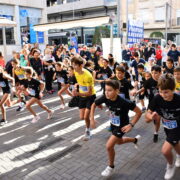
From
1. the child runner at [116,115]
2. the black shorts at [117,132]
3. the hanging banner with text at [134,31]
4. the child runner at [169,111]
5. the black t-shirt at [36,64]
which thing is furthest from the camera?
the hanging banner with text at [134,31]

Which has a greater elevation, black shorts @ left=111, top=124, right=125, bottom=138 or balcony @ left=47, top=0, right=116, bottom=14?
balcony @ left=47, top=0, right=116, bottom=14

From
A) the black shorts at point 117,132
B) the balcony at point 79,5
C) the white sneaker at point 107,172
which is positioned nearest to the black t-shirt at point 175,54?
the black shorts at point 117,132

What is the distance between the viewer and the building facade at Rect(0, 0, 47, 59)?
20.8 metres

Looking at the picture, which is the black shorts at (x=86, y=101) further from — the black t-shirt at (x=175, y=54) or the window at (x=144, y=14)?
the window at (x=144, y=14)

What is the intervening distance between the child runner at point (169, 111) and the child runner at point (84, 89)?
180 centimetres

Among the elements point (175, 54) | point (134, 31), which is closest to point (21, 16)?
point (134, 31)

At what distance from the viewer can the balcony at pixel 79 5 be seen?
138ft

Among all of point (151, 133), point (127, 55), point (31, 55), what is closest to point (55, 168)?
point (151, 133)

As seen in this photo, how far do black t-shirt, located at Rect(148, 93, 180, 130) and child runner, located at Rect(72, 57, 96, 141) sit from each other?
5.92 ft

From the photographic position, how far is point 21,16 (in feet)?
72.8

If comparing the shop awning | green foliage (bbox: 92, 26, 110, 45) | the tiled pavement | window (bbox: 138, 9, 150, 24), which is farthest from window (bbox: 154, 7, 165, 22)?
the tiled pavement

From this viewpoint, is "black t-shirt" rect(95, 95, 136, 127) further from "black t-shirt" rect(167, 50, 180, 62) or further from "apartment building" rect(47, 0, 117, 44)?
"apartment building" rect(47, 0, 117, 44)

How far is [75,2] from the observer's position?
45.3 meters

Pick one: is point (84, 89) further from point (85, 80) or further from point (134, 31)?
point (134, 31)
